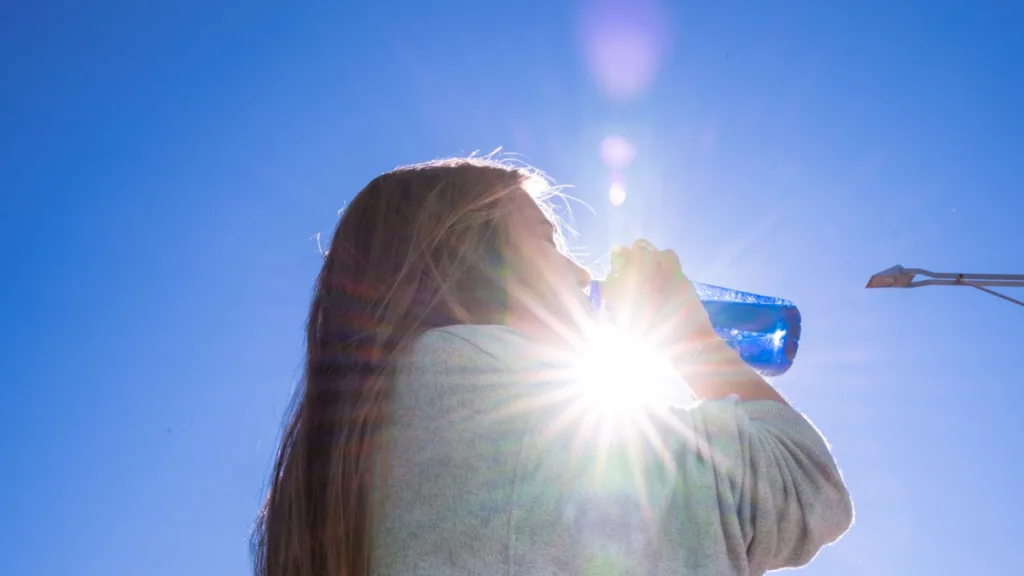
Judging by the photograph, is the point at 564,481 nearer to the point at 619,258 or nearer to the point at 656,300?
the point at 656,300

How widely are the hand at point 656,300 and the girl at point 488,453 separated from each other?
0.28m

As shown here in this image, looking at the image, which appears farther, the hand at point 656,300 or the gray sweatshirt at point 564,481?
the hand at point 656,300

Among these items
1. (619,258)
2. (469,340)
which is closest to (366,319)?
(469,340)

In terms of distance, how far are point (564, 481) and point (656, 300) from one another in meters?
1.00

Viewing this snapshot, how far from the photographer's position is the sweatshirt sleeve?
177 centimetres

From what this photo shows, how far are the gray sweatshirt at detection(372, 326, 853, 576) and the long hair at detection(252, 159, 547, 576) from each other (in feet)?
0.29

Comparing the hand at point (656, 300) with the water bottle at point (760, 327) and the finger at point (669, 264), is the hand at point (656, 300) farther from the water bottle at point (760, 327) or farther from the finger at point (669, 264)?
the water bottle at point (760, 327)

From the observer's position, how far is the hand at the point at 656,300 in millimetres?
2461

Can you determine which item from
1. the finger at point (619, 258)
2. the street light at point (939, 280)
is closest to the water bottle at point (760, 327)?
the finger at point (619, 258)

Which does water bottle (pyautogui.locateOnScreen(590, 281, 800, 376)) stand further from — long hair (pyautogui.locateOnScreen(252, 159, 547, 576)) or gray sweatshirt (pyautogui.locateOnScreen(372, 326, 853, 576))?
gray sweatshirt (pyautogui.locateOnScreen(372, 326, 853, 576))

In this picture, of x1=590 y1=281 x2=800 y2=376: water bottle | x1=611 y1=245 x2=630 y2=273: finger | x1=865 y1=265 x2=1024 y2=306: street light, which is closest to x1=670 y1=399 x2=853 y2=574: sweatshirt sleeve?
x1=611 y1=245 x2=630 y2=273: finger

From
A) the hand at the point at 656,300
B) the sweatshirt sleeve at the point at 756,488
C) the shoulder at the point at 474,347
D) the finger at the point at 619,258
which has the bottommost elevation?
the sweatshirt sleeve at the point at 756,488

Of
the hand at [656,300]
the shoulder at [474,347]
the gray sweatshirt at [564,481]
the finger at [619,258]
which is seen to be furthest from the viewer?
the finger at [619,258]

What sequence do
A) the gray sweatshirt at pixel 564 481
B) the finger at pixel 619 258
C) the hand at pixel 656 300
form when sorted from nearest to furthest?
1. the gray sweatshirt at pixel 564 481
2. the hand at pixel 656 300
3. the finger at pixel 619 258
